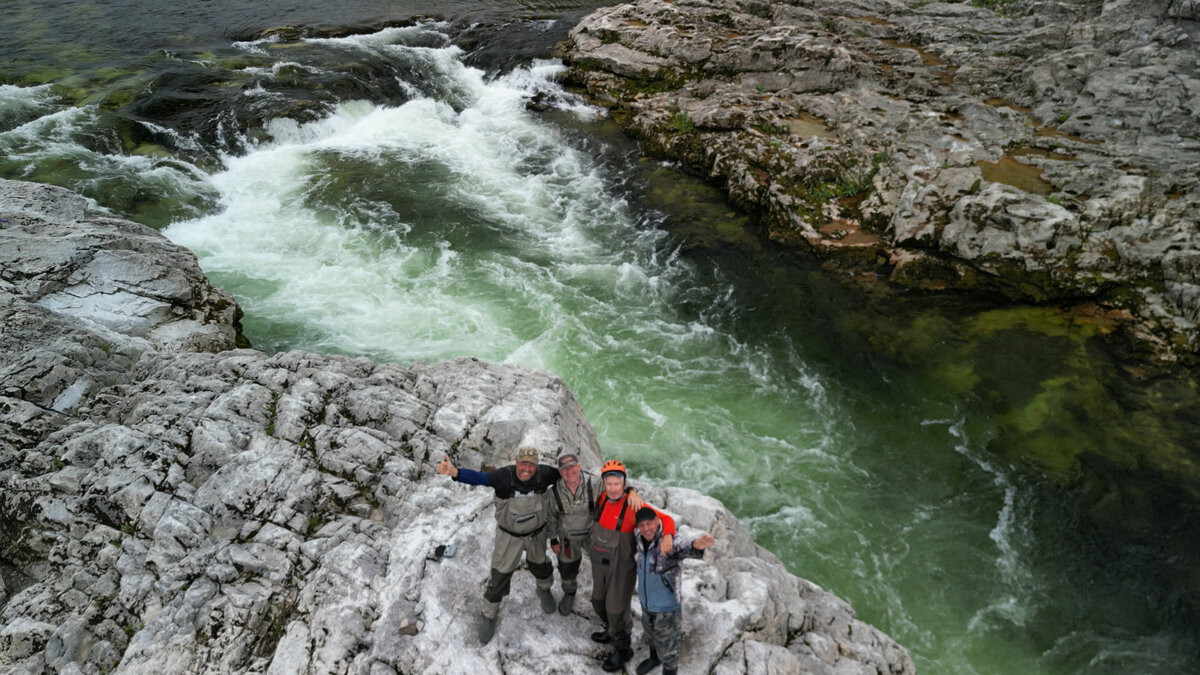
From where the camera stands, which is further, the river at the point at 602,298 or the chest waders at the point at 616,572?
the river at the point at 602,298

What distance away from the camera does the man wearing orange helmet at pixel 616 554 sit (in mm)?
6082

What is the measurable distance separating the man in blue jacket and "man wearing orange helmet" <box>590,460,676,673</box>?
11cm

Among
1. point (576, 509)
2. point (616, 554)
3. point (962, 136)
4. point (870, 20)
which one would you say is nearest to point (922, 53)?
point (870, 20)

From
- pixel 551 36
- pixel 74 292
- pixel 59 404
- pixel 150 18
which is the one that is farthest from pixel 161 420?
pixel 150 18

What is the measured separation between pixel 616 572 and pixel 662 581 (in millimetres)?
492

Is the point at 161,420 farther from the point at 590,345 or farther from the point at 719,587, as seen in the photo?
the point at 590,345

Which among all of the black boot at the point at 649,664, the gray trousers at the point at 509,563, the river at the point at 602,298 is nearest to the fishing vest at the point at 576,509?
the gray trousers at the point at 509,563

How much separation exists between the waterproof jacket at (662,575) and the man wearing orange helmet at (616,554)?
159 millimetres

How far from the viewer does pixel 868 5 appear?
97.1 feet

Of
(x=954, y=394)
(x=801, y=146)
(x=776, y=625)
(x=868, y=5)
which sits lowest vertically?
(x=954, y=394)

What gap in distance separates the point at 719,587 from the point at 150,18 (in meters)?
44.6

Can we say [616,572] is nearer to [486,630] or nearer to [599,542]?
[599,542]

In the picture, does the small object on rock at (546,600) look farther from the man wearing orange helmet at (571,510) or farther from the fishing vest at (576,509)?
the fishing vest at (576,509)

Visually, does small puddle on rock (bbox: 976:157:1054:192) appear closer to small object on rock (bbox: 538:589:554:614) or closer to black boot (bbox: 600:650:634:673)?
black boot (bbox: 600:650:634:673)
